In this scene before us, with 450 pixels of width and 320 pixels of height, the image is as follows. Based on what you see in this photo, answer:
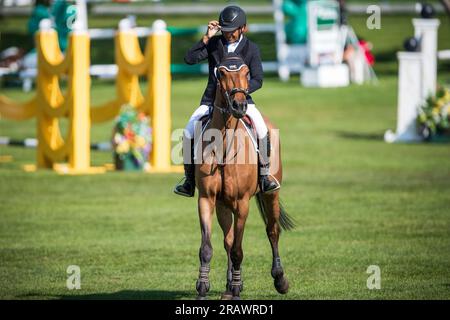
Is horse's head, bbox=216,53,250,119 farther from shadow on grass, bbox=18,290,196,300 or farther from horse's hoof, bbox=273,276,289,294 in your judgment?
shadow on grass, bbox=18,290,196,300

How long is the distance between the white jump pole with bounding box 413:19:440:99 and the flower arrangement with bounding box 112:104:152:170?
7419mm

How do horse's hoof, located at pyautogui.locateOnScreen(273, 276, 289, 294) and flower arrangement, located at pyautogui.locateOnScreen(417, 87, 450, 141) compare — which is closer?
horse's hoof, located at pyautogui.locateOnScreen(273, 276, 289, 294)

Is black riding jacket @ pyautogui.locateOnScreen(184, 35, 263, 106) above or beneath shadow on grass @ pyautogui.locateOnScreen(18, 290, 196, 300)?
above

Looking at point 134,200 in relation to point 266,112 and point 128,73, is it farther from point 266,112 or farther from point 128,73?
point 266,112

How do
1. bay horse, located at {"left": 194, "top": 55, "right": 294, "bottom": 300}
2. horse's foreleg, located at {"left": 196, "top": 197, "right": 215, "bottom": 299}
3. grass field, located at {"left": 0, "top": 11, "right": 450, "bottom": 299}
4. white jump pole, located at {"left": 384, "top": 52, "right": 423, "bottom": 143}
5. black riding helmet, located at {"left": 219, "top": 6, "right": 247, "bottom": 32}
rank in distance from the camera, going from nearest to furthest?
bay horse, located at {"left": 194, "top": 55, "right": 294, "bottom": 300}, horse's foreleg, located at {"left": 196, "top": 197, "right": 215, "bottom": 299}, black riding helmet, located at {"left": 219, "top": 6, "right": 247, "bottom": 32}, grass field, located at {"left": 0, "top": 11, "right": 450, "bottom": 299}, white jump pole, located at {"left": 384, "top": 52, "right": 423, "bottom": 143}

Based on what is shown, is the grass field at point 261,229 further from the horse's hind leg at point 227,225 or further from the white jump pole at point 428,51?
the white jump pole at point 428,51

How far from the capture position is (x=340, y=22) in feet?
115

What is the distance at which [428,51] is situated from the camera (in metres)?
24.2

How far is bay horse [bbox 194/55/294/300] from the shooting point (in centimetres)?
965

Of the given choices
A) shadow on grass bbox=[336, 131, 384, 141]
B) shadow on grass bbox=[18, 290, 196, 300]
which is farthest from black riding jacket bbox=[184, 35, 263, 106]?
shadow on grass bbox=[336, 131, 384, 141]

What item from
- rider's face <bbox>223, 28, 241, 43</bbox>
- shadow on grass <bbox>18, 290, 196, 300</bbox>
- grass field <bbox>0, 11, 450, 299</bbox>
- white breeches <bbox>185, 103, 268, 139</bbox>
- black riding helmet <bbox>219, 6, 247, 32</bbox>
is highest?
black riding helmet <bbox>219, 6, 247, 32</bbox>

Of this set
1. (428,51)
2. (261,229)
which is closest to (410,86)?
(428,51)

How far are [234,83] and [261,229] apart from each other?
5.82 meters

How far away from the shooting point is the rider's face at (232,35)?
10102 millimetres
